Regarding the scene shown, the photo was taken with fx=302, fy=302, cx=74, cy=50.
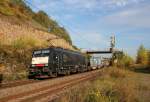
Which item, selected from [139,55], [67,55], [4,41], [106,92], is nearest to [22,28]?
[4,41]

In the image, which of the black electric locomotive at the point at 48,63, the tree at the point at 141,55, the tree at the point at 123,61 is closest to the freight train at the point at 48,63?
the black electric locomotive at the point at 48,63

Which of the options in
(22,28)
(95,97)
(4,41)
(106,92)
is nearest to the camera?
(95,97)

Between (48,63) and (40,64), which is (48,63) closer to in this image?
(48,63)

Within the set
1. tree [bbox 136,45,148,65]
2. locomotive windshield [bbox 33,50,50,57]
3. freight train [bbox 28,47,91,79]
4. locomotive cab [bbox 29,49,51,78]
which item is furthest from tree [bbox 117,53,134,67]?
tree [bbox 136,45,148,65]

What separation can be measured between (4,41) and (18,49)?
4260mm

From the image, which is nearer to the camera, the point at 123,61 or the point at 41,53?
the point at 41,53

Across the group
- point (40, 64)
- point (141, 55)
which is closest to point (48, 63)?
point (40, 64)

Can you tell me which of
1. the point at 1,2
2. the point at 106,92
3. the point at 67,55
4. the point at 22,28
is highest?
the point at 1,2

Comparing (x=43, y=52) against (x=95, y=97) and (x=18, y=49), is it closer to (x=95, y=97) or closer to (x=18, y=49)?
(x=18, y=49)

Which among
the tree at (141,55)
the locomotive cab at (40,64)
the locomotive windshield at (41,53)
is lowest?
the locomotive cab at (40,64)

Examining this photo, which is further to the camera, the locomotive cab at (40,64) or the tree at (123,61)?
the tree at (123,61)

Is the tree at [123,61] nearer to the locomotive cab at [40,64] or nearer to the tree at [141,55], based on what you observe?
the locomotive cab at [40,64]

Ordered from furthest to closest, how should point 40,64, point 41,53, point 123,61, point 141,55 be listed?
point 141,55 < point 123,61 < point 41,53 < point 40,64

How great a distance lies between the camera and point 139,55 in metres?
158
